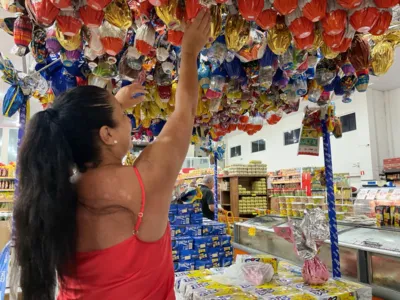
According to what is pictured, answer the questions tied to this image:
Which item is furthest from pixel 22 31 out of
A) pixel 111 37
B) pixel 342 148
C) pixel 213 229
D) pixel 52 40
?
pixel 342 148

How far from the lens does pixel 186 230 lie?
3873 mm

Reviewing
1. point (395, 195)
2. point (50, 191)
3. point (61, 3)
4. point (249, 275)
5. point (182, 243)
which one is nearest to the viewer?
point (50, 191)

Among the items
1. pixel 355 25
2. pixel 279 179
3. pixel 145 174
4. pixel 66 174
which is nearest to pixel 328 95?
pixel 355 25

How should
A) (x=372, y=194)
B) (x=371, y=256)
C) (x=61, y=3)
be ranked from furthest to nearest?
(x=372, y=194) < (x=371, y=256) < (x=61, y=3)

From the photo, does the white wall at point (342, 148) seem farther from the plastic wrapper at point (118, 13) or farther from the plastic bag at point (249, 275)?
the plastic wrapper at point (118, 13)

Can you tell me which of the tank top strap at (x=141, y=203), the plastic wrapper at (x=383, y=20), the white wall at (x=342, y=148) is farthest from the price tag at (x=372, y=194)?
the white wall at (x=342, y=148)

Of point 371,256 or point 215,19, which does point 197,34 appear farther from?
point 371,256

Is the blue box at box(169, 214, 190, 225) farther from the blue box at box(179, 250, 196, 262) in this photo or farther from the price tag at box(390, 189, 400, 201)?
the price tag at box(390, 189, 400, 201)

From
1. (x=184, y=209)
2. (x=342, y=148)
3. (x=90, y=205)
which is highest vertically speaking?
(x=342, y=148)

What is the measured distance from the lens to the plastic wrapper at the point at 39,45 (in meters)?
1.61

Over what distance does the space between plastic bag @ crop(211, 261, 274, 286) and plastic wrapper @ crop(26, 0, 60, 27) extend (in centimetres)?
171

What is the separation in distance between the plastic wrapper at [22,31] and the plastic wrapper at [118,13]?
0.41 m

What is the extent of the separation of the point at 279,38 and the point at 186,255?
2893mm

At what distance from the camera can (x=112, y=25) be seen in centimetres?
139
